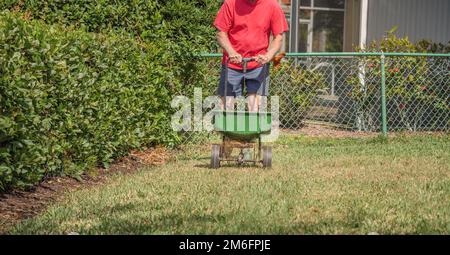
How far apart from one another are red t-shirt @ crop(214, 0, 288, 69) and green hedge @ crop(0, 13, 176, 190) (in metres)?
1.23

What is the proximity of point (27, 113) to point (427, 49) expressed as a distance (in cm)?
890

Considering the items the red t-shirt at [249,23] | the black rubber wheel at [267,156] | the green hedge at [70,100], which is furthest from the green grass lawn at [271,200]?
the red t-shirt at [249,23]

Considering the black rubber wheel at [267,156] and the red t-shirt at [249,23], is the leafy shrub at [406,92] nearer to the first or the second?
the red t-shirt at [249,23]

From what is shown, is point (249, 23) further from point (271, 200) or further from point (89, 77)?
point (271, 200)

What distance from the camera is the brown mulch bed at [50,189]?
21.8 feet

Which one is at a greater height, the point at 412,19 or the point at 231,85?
the point at 412,19

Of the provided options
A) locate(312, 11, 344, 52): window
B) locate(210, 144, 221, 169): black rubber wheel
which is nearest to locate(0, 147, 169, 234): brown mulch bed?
locate(210, 144, 221, 169): black rubber wheel

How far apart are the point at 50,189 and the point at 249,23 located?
2.70m

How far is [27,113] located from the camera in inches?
271

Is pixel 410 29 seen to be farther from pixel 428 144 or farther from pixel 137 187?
pixel 137 187

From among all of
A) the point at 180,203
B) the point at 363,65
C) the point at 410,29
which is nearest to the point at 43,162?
the point at 180,203

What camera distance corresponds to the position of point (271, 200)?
662 centimetres

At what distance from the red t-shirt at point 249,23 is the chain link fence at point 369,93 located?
413 centimetres

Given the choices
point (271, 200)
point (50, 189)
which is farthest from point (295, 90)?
point (271, 200)
